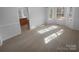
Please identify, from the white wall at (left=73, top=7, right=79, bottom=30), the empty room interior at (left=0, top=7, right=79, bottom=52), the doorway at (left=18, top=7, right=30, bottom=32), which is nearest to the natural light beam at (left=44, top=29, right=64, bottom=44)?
the empty room interior at (left=0, top=7, right=79, bottom=52)

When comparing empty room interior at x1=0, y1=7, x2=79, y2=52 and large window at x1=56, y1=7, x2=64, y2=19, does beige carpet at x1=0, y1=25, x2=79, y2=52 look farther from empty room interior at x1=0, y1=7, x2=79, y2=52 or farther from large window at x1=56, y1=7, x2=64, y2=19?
large window at x1=56, y1=7, x2=64, y2=19

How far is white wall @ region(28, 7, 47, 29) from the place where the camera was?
1.65 m

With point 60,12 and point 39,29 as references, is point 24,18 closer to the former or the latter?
point 39,29

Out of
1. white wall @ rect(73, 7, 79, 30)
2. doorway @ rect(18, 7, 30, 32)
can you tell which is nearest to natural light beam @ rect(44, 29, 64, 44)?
white wall @ rect(73, 7, 79, 30)

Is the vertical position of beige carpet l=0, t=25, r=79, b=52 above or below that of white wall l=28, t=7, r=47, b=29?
below

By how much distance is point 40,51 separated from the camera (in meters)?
1.73

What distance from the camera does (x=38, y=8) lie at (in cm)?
164

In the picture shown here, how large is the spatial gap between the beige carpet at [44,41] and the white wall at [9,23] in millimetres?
85
